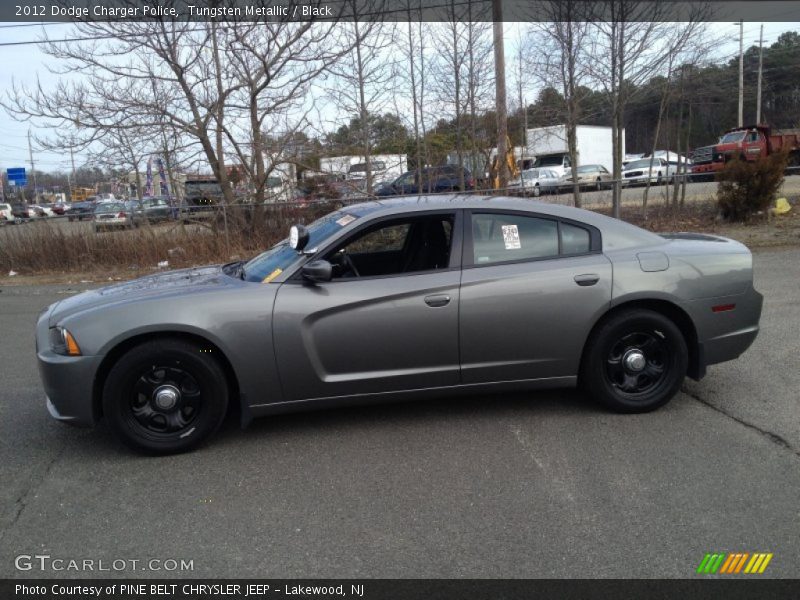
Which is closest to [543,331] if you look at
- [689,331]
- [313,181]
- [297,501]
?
[689,331]

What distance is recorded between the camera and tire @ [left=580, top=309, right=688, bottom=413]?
4.39m

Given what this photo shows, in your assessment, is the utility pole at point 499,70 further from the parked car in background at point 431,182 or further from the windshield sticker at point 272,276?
the windshield sticker at point 272,276

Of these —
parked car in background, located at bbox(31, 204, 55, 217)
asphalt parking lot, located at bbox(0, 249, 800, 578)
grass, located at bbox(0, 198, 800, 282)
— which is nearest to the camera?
asphalt parking lot, located at bbox(0, 249, 800, 578)

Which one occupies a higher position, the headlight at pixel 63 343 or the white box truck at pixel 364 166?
the white box truck at pixel 364 166

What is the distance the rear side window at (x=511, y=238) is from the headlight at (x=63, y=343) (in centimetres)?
258

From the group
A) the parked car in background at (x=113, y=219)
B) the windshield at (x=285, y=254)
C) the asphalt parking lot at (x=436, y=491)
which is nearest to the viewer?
the asphalt parking lot at (x=436, y=491)

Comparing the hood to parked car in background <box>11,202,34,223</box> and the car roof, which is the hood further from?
parked car in background <box>11,202,34,223</box>

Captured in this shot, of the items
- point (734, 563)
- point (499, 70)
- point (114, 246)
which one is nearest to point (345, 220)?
point (734, 563)

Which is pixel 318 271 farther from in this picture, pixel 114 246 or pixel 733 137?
pixel 733 137


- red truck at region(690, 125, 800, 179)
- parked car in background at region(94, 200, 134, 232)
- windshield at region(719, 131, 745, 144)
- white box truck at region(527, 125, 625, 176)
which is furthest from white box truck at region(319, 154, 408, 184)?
windshield at region(719, 131, 745, 144)

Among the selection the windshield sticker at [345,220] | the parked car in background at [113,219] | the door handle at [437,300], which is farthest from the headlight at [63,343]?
the parked car in background at [113,219]

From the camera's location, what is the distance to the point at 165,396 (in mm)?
3945

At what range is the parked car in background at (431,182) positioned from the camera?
666 inches

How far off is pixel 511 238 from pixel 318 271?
1385 millimetres
